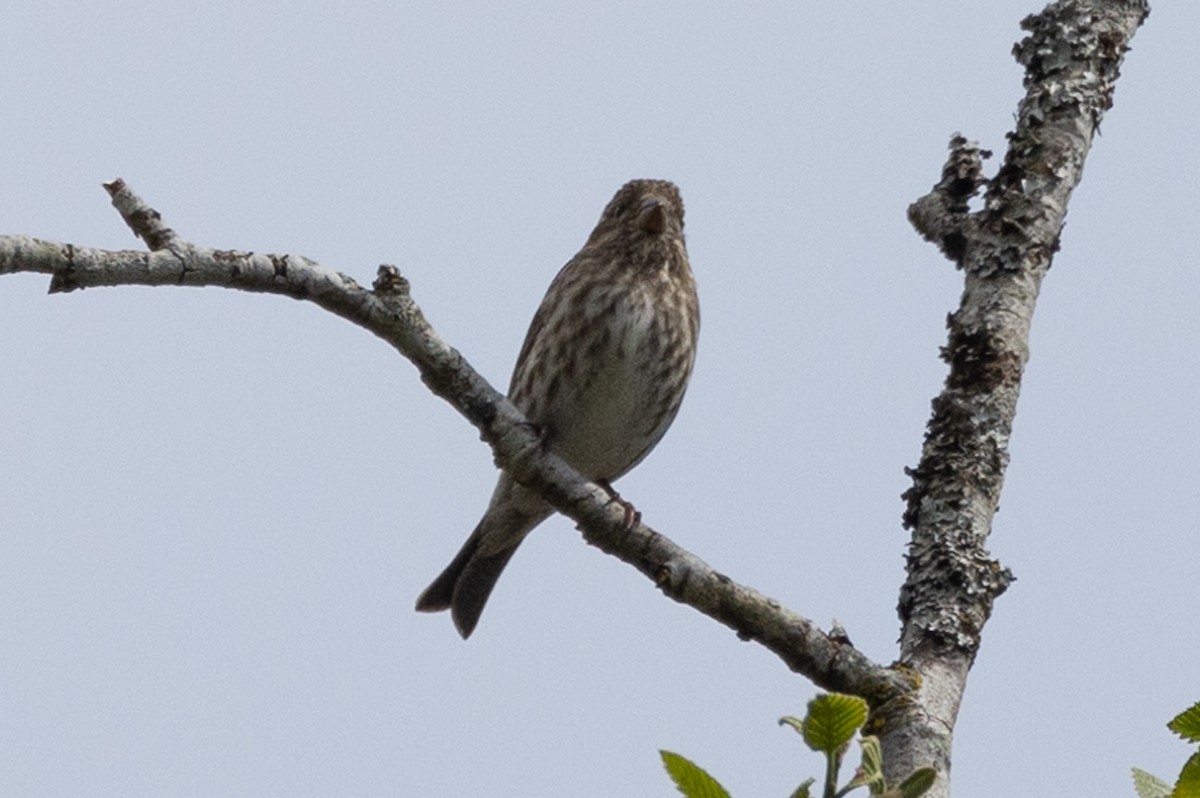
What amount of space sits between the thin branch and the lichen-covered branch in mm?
190

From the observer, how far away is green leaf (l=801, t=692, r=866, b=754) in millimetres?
2561

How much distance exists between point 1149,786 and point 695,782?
0.73m

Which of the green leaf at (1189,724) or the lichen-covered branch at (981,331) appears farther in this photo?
the lichen-covered branch at (981,331)

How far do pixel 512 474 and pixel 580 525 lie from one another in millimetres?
213

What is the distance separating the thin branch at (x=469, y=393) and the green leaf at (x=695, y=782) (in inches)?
66.5

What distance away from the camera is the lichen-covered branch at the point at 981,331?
431 centimetres

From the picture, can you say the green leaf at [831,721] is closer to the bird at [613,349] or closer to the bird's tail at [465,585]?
the bird at [613,349]

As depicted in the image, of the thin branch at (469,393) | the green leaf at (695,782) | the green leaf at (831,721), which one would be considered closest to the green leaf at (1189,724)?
the green leaf at (831,721)

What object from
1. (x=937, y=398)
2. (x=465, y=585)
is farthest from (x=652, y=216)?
(x=937, y=398)

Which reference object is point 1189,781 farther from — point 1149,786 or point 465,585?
point 465,585

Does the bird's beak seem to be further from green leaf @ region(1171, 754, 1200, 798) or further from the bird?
green leaf @ region(1171, 754, 1200, 798)

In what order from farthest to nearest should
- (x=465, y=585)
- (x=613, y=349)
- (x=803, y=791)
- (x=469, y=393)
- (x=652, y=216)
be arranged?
(x=465, y=585) → (x=652, y=216) → (x=613, y=349) → (x=469, y=393) → (x=803, y=791)

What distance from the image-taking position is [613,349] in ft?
22.3

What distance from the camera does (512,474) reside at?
15.2 feet
